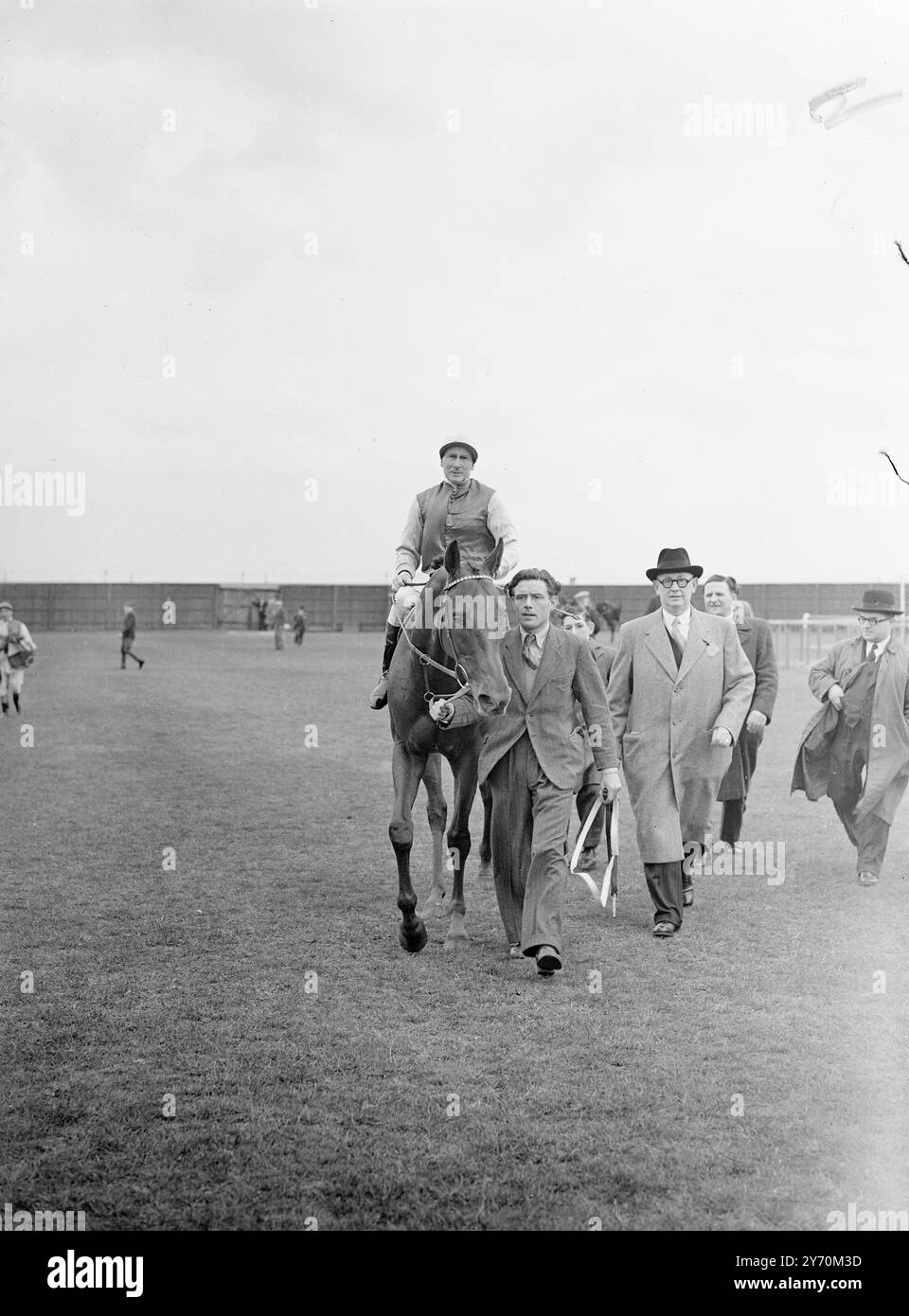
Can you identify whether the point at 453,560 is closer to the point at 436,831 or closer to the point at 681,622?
the point at 681,622

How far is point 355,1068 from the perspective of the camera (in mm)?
4953

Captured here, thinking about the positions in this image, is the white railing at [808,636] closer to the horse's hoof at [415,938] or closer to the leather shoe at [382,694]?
the leather shoe at [382,694]

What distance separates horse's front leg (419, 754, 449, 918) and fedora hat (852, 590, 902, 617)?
3208mm

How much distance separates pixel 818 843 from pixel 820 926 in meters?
3.14

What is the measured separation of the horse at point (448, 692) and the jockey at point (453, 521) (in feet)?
0.94

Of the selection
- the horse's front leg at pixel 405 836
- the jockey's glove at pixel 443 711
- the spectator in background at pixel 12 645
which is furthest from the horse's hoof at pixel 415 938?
the spectator in background at pixel 12 645

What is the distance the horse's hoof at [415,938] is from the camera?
6.83 m

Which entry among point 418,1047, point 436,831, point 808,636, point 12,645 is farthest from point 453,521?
point 808,636

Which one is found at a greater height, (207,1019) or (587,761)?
(587,761)

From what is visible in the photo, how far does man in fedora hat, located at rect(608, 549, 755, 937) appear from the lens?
7352 mm

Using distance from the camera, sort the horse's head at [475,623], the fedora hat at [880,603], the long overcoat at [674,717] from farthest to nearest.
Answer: the fedora hat at [880,603] < the long overcoat at [674,717] < the horse's head at [475,623]
